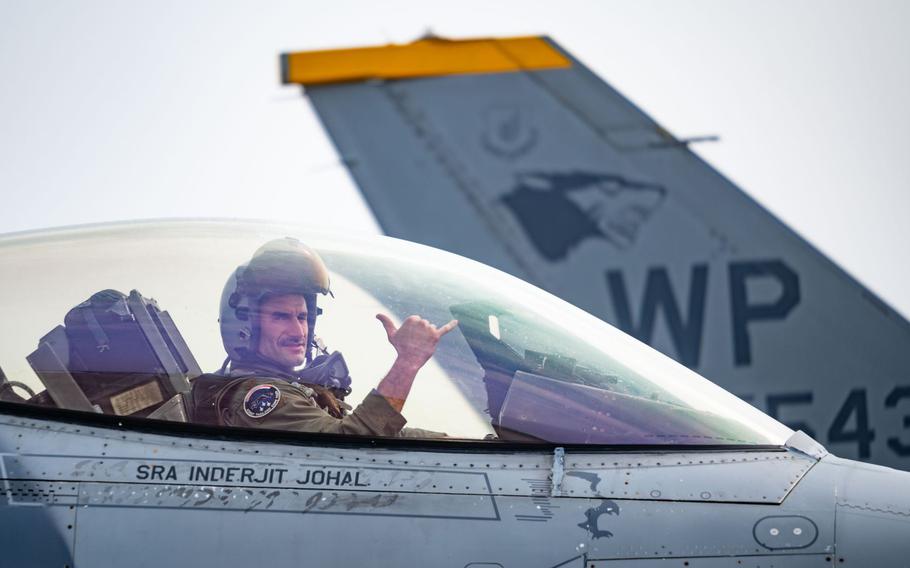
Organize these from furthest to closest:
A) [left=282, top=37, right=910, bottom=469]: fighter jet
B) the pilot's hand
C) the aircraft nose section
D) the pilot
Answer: [left=282, top=37, right=910, bottom=469]: fighter jet < the pilot's hand < the pilot < the aircraft nose section

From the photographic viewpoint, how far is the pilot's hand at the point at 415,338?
12.3ft

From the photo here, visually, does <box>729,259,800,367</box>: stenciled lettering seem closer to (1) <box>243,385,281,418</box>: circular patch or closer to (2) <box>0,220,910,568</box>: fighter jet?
(2) <box>0,220,910,568</box>: fighter jet

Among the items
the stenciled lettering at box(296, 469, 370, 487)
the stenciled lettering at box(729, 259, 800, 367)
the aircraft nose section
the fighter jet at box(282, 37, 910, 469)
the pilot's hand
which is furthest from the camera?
the stenciled lettering at box(729, 259, 800, 367)

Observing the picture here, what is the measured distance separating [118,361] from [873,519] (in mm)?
2498

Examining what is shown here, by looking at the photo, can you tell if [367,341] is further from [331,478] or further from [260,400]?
[331,478]

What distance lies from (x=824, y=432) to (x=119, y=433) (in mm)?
7501

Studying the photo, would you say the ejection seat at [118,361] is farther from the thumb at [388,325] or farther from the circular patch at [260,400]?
the thumb at [388,325]

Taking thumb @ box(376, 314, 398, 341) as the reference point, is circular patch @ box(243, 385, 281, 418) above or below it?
below

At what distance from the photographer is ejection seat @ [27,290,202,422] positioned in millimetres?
3688

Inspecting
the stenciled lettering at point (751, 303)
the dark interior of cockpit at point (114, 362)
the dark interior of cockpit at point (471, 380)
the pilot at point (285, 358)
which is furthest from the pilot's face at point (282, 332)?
the stenciled lettering at point (751, 303)

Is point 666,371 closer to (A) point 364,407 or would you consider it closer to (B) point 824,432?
(A) point 364,407

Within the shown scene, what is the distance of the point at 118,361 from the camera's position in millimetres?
3791

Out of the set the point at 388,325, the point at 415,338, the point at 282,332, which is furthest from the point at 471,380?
the point at 282,332

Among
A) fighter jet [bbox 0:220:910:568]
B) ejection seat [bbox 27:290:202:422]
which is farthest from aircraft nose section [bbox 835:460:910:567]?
ejection seat [bbox 27:290:202:422]
